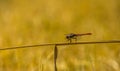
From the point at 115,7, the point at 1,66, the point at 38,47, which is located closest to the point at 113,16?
the point at 115,7

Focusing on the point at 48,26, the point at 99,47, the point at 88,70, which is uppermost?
the point at 48,26

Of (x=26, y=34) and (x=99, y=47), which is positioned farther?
(x=26, y=34)

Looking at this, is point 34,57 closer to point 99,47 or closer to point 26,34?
point 26,34

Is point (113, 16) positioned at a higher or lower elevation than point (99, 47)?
higher

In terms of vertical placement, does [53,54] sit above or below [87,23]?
below

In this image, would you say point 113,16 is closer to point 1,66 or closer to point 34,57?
point 34,57

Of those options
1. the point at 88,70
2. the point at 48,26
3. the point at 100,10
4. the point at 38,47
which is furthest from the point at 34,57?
the point at 100,10
